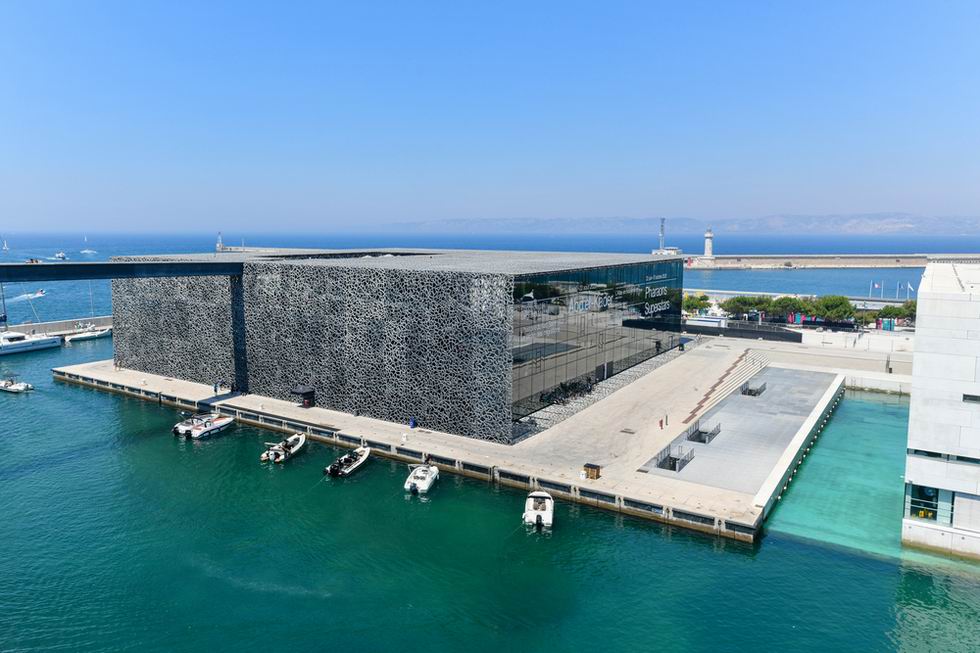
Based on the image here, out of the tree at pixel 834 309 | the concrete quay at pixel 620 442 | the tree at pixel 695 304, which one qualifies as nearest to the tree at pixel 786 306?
the tree at pixel 834 309

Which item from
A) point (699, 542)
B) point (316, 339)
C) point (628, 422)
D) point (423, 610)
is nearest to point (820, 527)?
point (699, 542)

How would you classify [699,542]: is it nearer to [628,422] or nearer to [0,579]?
[628,422]

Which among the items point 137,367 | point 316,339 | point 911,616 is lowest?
point 911,616

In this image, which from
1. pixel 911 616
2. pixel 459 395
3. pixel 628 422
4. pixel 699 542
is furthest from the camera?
pixel 628 422

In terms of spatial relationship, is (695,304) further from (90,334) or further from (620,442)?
(90,334)

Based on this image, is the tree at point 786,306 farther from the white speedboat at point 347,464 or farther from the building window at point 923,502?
the white speedboat at point 347,464
